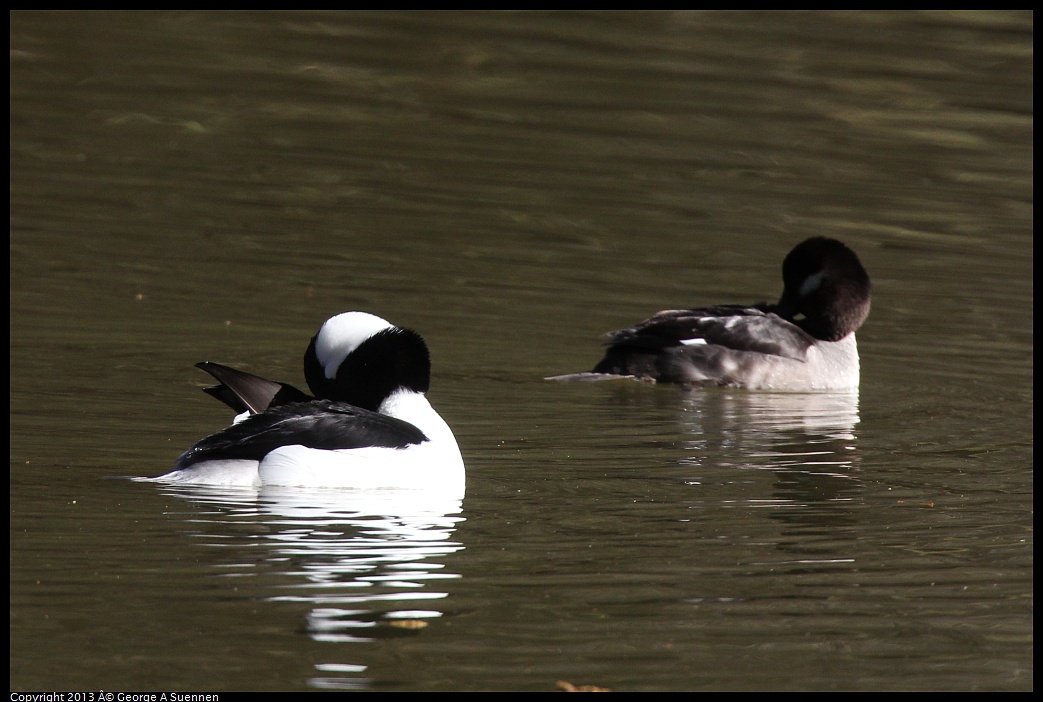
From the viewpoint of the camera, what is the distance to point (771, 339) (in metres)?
11.8

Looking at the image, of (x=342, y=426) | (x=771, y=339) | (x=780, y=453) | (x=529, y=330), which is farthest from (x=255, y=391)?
(x=771, y=339)

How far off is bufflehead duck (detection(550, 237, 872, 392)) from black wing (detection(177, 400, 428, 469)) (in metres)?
3.38

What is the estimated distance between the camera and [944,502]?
8.36 meters

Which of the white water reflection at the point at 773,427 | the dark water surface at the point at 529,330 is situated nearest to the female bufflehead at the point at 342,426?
the dark water surface at the point at 529,330

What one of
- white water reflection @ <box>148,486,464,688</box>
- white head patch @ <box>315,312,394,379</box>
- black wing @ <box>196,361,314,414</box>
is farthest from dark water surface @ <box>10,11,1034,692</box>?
white head patch @ <box>315,312,394,379</box>

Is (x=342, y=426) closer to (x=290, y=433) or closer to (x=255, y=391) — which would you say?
(x=290, y=433)

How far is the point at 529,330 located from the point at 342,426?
450cm

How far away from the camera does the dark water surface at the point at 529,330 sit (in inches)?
247

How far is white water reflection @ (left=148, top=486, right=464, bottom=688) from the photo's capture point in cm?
623

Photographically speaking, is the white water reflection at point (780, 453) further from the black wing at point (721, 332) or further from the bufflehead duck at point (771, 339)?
the black wing at point (721, 332)

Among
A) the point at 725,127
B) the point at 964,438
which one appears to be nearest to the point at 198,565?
the point at 964,438

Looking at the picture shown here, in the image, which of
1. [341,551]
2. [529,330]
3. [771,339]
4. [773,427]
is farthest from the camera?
[529,330]

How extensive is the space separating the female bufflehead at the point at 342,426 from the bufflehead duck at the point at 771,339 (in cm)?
299

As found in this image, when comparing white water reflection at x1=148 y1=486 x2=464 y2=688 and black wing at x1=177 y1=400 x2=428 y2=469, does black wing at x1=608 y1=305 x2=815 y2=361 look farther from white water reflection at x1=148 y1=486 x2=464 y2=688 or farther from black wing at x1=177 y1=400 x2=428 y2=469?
black wing at x1=177 y1=400 x2=428 y2=469
